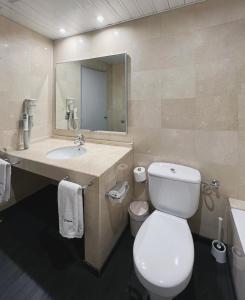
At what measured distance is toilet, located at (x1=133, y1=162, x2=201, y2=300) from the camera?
3.01ft

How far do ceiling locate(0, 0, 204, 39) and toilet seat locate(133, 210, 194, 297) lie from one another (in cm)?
183

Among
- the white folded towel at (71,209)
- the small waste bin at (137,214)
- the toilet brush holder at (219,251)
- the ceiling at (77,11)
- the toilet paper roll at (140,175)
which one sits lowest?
the toilet brush holder at (219,251)

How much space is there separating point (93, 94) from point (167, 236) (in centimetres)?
166

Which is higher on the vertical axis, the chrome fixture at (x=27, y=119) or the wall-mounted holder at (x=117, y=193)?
the chrome fixture at (x=27, y=119)

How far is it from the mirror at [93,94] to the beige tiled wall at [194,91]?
0.12 m

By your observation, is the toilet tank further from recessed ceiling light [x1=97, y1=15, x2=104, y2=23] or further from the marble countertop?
recessed ceiling light [x1=97, y1=15, x2=104, y2=23]

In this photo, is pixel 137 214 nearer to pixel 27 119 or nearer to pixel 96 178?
pixel 96 178

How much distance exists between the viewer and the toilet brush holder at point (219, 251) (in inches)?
56.6

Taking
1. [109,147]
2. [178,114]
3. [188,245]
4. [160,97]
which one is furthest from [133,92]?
[188,245]

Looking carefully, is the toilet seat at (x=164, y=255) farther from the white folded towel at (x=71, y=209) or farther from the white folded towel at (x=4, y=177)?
the white folded towel at (x=4, y=177)

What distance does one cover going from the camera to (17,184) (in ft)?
7.02

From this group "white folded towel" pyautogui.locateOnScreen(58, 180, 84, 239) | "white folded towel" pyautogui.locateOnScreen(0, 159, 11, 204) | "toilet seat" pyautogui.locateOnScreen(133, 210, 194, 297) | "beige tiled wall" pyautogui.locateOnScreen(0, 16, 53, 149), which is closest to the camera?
"toilet seat" pyautogui.locateOnScreen(133, 210, 194, 297)

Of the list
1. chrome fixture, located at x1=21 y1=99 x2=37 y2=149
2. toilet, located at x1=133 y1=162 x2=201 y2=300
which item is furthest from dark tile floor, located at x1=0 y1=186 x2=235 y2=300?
chrome fixture, located at x1=21 y1=99 x2=37 y2=149

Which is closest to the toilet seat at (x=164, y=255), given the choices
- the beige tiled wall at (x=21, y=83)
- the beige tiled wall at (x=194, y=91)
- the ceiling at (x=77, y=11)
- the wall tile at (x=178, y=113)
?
the beige tiled wall at (x=194, y=91)
